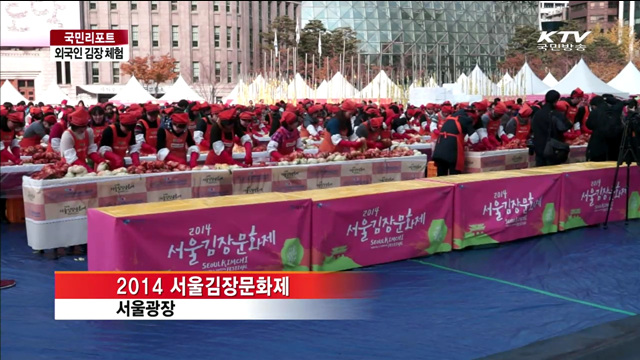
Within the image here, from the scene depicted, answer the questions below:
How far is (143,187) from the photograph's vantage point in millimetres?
8836

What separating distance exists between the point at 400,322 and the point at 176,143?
505cm

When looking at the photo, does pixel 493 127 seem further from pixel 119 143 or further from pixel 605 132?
pixel 119 143

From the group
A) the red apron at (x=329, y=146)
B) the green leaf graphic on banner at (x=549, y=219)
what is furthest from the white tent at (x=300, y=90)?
the green leaf graphic on banner at (x=549, y=219)

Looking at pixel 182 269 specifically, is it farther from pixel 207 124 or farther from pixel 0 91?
pixel 0 91

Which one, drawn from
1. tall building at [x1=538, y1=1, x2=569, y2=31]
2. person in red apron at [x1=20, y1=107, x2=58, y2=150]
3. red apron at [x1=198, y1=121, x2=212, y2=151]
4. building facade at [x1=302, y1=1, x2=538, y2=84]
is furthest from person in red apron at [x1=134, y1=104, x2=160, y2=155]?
tall building at [x1=538, y1=1, x2=569, y2=31]

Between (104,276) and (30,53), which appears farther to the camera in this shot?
(30,53)

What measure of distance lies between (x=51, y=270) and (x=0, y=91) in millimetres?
33856

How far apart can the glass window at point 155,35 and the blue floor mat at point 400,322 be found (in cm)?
7765

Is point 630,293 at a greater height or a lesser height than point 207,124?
lesser

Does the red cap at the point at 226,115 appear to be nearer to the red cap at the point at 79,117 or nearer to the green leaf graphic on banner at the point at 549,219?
the red cap at the point at 79,117

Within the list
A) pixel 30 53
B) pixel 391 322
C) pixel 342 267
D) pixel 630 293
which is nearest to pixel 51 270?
pixel 342 267

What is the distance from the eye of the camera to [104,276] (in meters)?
5.82

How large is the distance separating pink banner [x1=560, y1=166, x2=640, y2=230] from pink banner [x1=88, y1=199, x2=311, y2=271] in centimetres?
416

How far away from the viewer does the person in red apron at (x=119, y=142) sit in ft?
29.9
